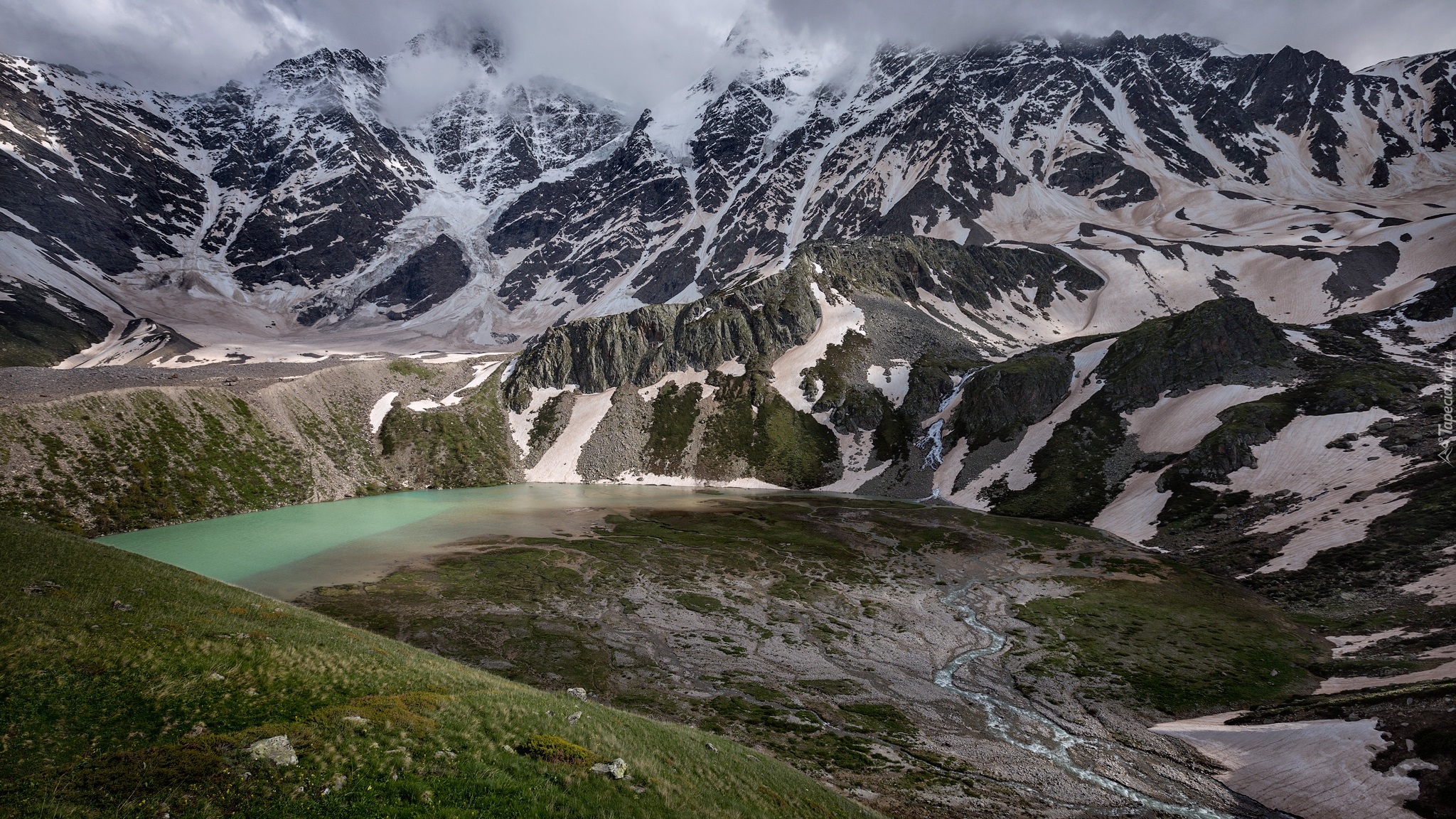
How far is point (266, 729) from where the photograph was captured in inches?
518

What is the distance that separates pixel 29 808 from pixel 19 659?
864 cm

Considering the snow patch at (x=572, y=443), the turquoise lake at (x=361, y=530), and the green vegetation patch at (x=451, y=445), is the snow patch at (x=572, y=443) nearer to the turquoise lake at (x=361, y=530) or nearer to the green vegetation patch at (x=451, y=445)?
the green vegetation patch at (x=451, y=445)

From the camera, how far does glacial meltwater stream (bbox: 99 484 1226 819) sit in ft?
117

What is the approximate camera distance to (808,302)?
175125mm

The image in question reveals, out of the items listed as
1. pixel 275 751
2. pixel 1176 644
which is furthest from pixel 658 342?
pixel 275 751

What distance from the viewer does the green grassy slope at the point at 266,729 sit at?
11.0m

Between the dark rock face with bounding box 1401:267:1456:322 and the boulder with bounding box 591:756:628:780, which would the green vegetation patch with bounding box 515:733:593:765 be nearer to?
the boulder with bounding box 591:756:628:780

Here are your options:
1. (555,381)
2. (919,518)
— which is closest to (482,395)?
(555,381)

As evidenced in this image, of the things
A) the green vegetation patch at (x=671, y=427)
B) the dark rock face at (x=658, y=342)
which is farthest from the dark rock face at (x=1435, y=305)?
the green vegetation patch at (x=671, y=427)

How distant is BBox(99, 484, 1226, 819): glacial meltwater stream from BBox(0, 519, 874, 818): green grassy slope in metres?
21.1

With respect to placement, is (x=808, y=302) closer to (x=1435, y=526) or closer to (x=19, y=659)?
(x=1435, y=526)

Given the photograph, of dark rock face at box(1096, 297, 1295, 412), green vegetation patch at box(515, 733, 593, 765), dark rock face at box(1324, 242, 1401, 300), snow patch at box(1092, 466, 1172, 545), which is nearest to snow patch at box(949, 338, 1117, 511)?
dark rock face at box(1096, 297, 1295, 412)

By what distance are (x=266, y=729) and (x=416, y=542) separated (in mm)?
68830

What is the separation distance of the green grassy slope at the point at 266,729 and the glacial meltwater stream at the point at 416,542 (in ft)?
69.2
